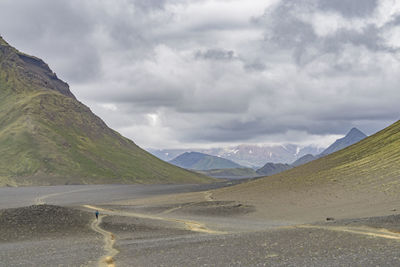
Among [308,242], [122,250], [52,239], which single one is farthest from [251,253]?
[52,239]

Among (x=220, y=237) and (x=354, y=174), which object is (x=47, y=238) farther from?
(x=354, y=174)

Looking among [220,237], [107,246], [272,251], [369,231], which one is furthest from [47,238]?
[369,231]

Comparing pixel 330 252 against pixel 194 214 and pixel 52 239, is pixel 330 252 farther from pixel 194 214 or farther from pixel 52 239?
pixel 194 214

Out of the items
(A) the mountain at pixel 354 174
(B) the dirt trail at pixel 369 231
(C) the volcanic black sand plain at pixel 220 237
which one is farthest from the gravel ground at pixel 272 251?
(A) the mountain at pixel 354 174

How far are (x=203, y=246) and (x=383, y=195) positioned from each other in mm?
44809

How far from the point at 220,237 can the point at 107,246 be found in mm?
11866

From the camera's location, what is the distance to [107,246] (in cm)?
4266

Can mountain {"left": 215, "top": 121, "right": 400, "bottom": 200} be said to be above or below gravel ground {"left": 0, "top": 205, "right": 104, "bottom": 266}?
above

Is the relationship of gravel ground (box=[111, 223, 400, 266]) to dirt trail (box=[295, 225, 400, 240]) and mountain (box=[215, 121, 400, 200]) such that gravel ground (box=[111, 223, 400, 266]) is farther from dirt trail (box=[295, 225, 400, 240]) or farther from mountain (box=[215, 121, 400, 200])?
mountain (box=[215, 121, 400, 200])

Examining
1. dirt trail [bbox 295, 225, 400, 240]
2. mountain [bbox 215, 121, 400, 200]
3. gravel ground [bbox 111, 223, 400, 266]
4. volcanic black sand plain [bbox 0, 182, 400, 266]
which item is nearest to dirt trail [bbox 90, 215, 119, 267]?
volcanic black sand plain [bbox 0, 182, 400, 266]

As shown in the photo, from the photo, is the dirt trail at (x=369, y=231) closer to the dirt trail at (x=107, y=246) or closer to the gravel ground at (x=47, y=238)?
the dirt trail at (x=107, y=246)

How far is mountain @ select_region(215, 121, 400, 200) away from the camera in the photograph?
77.8m

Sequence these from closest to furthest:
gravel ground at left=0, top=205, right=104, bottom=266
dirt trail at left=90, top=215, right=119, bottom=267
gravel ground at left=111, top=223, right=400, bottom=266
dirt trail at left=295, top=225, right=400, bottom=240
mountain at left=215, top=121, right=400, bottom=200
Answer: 1. gravel ground at left=111, top=223, right=400, bottom=266
2. dirt trail at left=90, top=215, right=119, bottom=267
3. dirt trail at left=295, top=225, right=400, bottom=240
4. gravel ground at left=0, top=205, right=104, bottom=266
5. mountain at left=215, top=121, right=400, bottom=200

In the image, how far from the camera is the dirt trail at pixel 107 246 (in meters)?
32.8
